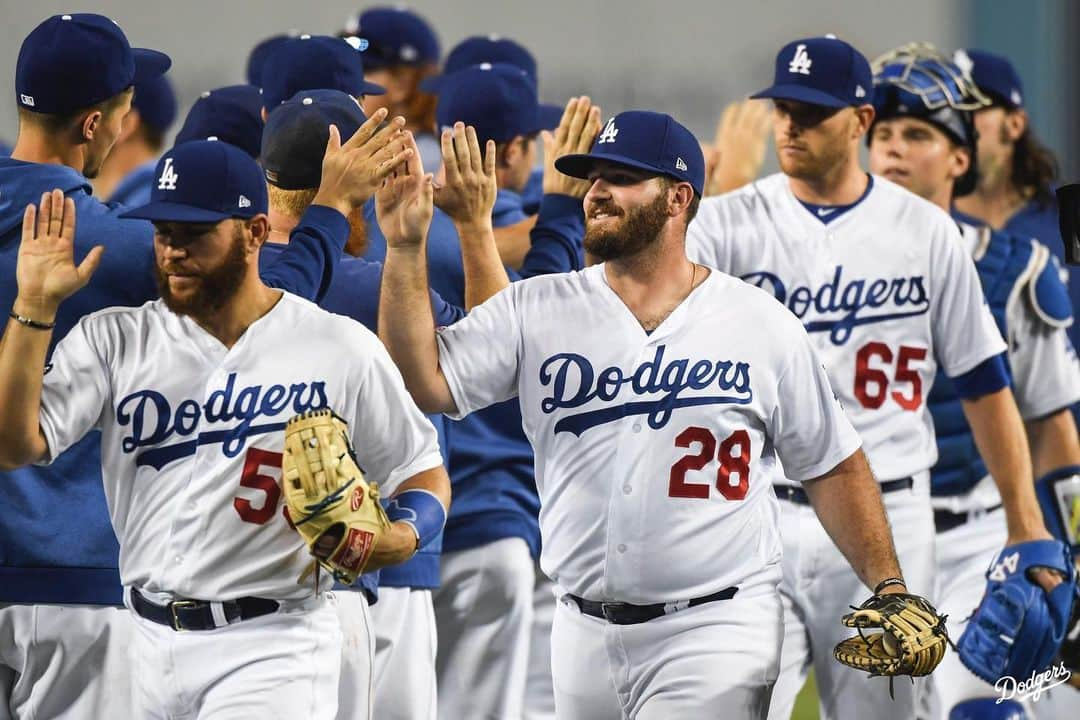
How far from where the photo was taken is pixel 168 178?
4.30m

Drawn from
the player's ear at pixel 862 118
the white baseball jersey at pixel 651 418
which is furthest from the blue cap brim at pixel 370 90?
the player's ear at pixel 862 118

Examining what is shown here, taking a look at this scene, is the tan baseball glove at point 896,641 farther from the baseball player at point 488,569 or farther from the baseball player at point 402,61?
the baseball player at point 402,61

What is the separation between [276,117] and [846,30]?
8.79 meters

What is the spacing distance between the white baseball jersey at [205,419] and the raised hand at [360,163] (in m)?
0.43

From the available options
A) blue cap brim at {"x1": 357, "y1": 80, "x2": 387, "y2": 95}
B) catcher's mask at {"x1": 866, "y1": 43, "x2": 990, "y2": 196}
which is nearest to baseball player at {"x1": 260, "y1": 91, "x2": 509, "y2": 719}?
blue cap brim at {"x1": 357, "y1": 80, "x2": 387, "y2": 95}

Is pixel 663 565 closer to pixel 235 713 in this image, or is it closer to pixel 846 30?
pixel 235 713

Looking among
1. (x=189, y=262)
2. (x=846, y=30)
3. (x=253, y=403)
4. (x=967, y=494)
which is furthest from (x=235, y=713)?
(x=846, y=30)

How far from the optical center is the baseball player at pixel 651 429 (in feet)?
15.1

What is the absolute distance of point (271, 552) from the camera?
166 inches

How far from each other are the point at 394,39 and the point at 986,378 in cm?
362

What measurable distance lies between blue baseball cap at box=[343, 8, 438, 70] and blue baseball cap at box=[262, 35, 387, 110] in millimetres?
2683

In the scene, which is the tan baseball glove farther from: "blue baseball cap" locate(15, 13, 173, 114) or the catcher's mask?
the catcher's mask

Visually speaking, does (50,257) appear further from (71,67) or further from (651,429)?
(651,429)

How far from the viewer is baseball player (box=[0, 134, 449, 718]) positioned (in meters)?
4.21
